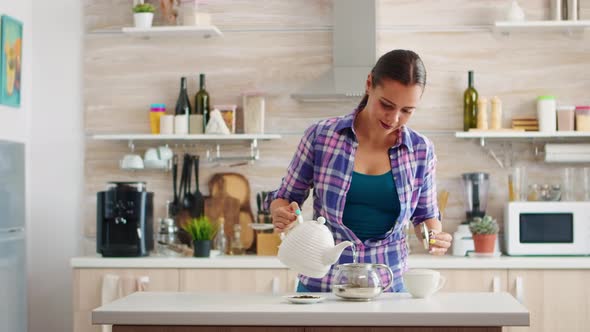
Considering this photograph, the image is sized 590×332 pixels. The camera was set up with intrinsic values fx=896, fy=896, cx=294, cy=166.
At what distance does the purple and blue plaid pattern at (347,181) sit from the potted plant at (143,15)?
2296 millimetres

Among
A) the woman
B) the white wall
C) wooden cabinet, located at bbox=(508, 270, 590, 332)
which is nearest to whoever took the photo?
the woman

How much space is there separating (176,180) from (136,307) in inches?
103

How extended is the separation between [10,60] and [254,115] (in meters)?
1.35

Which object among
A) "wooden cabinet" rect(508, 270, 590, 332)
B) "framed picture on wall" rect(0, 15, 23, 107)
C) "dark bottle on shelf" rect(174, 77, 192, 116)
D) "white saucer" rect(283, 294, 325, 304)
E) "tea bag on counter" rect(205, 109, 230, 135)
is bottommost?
"wooden cabinet" rect(508, 270, 590, 332)

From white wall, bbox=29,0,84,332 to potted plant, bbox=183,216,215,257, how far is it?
87 cm

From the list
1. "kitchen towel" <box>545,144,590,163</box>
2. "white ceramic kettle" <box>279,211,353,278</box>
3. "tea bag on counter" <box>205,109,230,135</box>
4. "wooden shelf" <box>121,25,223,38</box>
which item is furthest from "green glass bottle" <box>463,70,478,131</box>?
"white ceramic kettle" <box>279,211,353,278</box>

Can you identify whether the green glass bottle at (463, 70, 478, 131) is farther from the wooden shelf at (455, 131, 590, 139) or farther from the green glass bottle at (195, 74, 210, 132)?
the green glass bottle at (195, 74, 210, 132)

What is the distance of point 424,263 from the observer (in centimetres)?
450

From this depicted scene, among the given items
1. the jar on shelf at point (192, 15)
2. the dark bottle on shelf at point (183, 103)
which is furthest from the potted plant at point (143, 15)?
the dark bottle on shelf at point (183, 103)

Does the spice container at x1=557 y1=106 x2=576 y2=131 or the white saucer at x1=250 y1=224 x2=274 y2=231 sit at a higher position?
the spice container at x1=557 y1=106 x2=576 y2=131

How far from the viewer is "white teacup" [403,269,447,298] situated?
261 cm

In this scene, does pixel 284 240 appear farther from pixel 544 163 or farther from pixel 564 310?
pixel 544 163

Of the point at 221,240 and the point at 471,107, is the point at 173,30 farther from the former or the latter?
the point at 471,107

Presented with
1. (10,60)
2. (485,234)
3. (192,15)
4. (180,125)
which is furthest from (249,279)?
(10,60)
